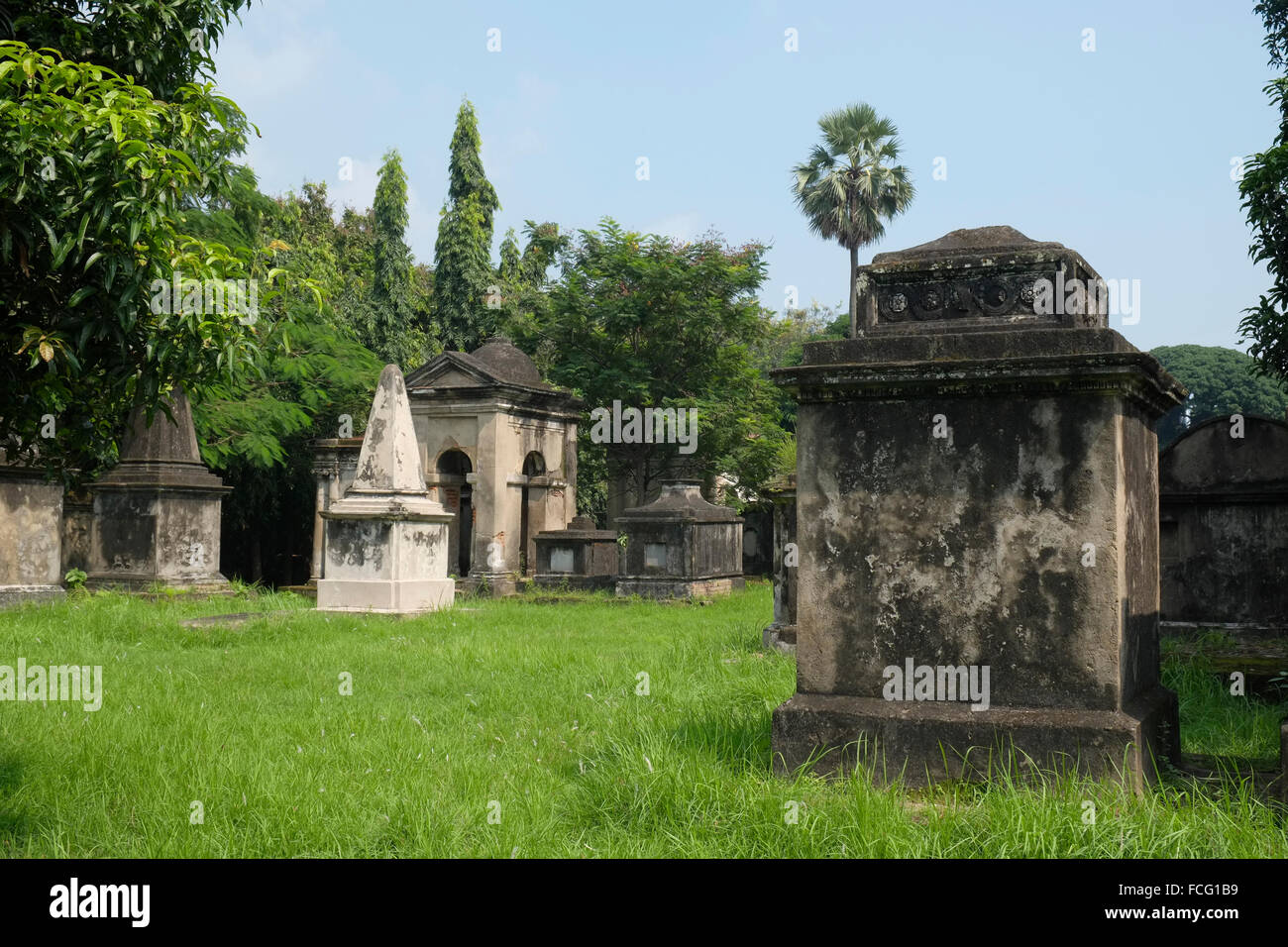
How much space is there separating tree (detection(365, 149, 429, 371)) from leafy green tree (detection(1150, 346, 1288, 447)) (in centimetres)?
3463

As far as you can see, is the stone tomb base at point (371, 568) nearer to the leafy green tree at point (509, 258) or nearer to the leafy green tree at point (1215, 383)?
the leafy green tree at point (509, 258)

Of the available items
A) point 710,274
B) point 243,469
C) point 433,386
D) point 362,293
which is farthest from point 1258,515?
point 362,293

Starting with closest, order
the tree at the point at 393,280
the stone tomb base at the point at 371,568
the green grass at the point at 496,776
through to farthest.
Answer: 1. the green grass at the point at 496,776
2. the stone tomb base at the point at 371,568
3. the tree at the point at 393,280

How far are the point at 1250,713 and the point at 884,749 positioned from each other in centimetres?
365

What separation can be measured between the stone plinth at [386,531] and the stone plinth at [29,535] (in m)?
3.20

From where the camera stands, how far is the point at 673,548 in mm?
18516

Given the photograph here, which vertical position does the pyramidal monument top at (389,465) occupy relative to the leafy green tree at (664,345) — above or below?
below

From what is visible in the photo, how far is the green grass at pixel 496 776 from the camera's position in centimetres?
389

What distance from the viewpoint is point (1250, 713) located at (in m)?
6.83

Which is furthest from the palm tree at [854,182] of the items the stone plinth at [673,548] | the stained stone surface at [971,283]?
the stained stone surface at [971,283]

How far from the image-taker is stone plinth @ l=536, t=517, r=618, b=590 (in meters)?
19.6

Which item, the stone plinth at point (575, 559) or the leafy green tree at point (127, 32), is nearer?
the leafy green tree at point (127, 32)

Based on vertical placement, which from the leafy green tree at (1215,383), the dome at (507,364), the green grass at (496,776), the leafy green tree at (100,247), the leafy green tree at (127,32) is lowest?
the green grass at (496,776)
